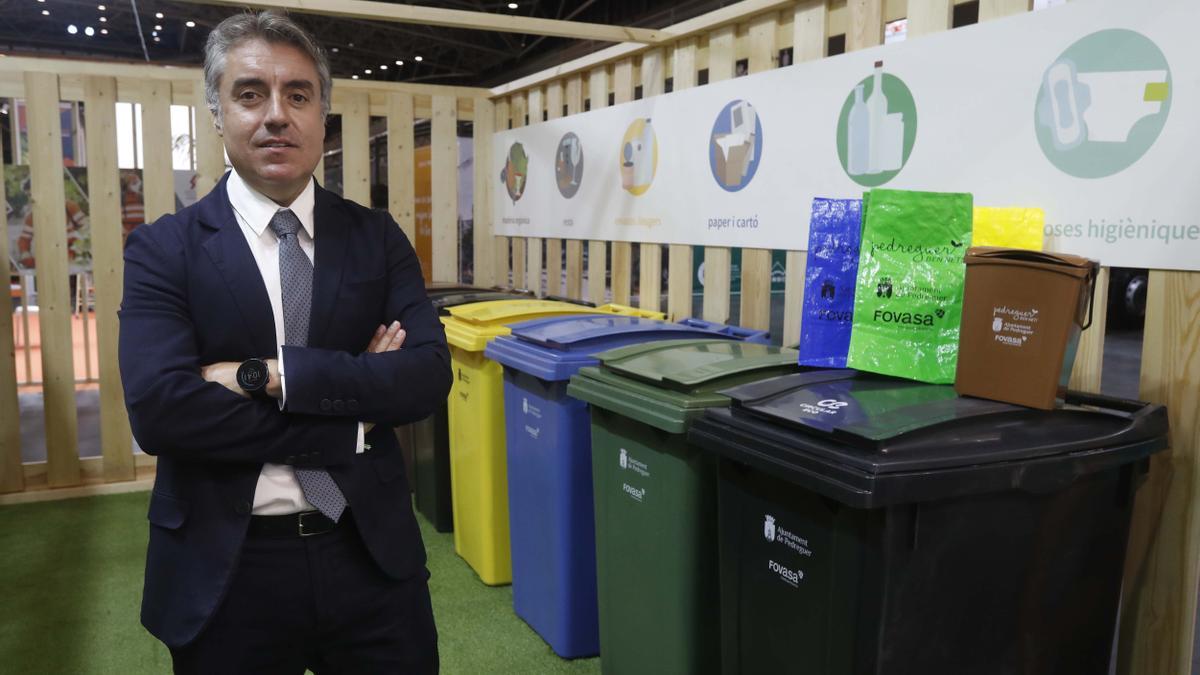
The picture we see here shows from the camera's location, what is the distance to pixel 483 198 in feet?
17.6

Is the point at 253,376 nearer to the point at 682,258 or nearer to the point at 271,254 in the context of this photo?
the point at 271,254

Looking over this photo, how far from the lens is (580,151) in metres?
4.27

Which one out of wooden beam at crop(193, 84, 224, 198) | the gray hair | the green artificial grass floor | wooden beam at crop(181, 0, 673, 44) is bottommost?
the green artificial grass floor

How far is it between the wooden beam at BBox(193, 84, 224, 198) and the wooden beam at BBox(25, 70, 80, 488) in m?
0.62

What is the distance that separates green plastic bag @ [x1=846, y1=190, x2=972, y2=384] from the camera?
6.48 feet

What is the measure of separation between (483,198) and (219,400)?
4110 millimetres

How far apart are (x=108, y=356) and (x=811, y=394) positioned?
13.1 feet

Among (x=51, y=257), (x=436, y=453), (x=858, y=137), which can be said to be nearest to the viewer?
(x=858, y=137)

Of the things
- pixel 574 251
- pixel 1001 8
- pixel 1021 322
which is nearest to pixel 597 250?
pixel 574 251

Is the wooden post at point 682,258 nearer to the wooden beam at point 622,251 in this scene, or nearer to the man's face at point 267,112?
the wooden beam at point 622,251

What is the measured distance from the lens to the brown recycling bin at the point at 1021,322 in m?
1.72

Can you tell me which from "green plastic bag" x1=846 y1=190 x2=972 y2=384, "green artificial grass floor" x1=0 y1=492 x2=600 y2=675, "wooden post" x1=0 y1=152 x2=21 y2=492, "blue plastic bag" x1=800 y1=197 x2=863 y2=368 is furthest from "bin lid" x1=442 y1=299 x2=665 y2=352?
"wooden post" x1=0 y1=152 x2=21 y2=492

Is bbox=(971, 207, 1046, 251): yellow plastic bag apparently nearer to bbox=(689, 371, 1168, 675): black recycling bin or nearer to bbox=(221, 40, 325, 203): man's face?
bbox=(689, 371, 1168, 675): black recycling bin

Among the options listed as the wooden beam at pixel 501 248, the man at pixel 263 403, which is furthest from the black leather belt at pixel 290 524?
the wooden beam at pixel 501 248
